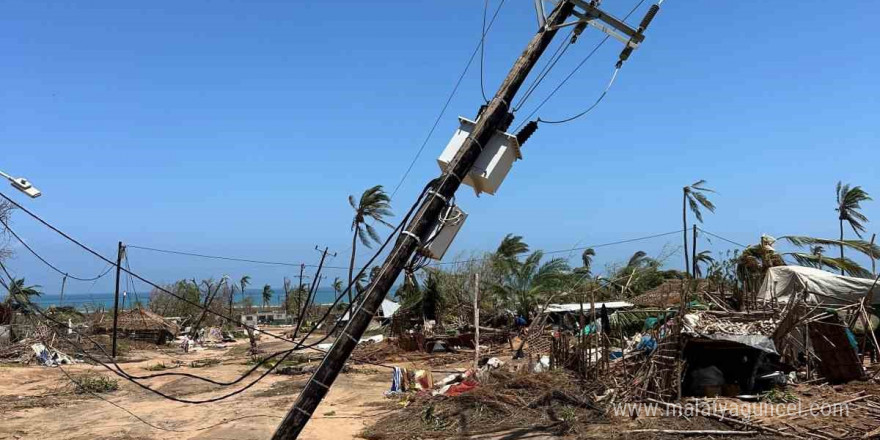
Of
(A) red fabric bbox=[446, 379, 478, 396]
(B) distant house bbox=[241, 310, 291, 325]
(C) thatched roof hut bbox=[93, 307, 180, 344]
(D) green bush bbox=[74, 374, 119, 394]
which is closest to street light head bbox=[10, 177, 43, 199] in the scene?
Result: (A) red fabric bbox=[446, 379, 478, 396]

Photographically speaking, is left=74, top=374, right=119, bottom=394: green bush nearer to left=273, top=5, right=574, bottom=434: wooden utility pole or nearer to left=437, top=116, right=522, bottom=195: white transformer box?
left=273, top=5, right=574, bottom=434: wooden utility pole

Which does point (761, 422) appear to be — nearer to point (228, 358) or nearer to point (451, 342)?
Result: point (451, 342)

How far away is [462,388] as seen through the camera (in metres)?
11.5

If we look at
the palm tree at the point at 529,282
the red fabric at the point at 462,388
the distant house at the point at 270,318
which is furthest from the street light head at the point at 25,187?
the distant house at the point at 270,318

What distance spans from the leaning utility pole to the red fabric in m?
4.93

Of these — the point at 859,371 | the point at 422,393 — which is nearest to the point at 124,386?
the point at 422,393

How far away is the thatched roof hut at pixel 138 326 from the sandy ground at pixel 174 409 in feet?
32.9

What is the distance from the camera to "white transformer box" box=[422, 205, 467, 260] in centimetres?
702

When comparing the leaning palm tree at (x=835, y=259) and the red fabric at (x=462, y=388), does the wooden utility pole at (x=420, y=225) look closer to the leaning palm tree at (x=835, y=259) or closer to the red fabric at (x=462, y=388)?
the red fabric at (x=462, y=388)

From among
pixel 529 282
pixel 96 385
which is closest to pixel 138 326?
pixel 96 385

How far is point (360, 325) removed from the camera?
644cm

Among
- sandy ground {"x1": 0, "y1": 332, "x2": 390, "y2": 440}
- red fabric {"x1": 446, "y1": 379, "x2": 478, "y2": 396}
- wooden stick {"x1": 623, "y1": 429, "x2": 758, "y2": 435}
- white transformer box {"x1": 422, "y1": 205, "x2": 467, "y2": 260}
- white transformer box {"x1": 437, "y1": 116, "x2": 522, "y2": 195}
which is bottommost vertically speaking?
sandy ground {"x1": 0, "y1": 332, "x2": 390, "y2": 440}

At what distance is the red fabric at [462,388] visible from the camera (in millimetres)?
11130

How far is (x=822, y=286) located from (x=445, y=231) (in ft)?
41.7
